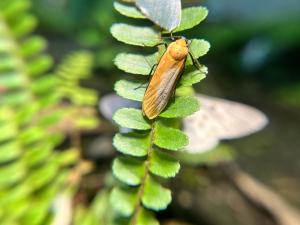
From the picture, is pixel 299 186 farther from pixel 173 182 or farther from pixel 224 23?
pixel 224 23

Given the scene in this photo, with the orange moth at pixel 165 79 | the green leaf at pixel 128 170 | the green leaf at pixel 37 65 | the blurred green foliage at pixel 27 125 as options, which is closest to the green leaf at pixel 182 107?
the orange moth at pixel 165 79

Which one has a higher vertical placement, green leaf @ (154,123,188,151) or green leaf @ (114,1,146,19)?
green leaf @ (114,1,146,19)

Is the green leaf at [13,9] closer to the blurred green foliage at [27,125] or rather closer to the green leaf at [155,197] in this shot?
the blurred green foliage at [27,125]

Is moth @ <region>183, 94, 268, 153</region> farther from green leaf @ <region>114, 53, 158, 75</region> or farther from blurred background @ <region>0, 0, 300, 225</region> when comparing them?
blurred background @ <region>0, 0, 300, 225</region>

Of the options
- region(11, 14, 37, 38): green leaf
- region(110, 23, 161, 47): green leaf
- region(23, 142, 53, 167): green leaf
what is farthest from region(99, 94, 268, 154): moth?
region(11, 14, 37, 38): green leaf

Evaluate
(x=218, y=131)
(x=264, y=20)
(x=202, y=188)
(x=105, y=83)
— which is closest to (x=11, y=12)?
(x=218, y=131)

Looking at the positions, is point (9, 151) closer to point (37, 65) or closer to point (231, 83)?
point (37, 65)

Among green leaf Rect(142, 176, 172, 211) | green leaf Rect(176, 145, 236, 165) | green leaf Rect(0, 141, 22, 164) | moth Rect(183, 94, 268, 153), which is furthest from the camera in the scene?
green leaf Rect(176, 145, 236, 165)

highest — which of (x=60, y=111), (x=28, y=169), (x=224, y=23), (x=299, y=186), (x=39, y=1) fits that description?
(x=60, y=111)

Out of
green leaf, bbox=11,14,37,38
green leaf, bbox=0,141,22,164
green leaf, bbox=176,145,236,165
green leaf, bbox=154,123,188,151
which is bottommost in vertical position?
green leaf, bbox=176,145,236,165
